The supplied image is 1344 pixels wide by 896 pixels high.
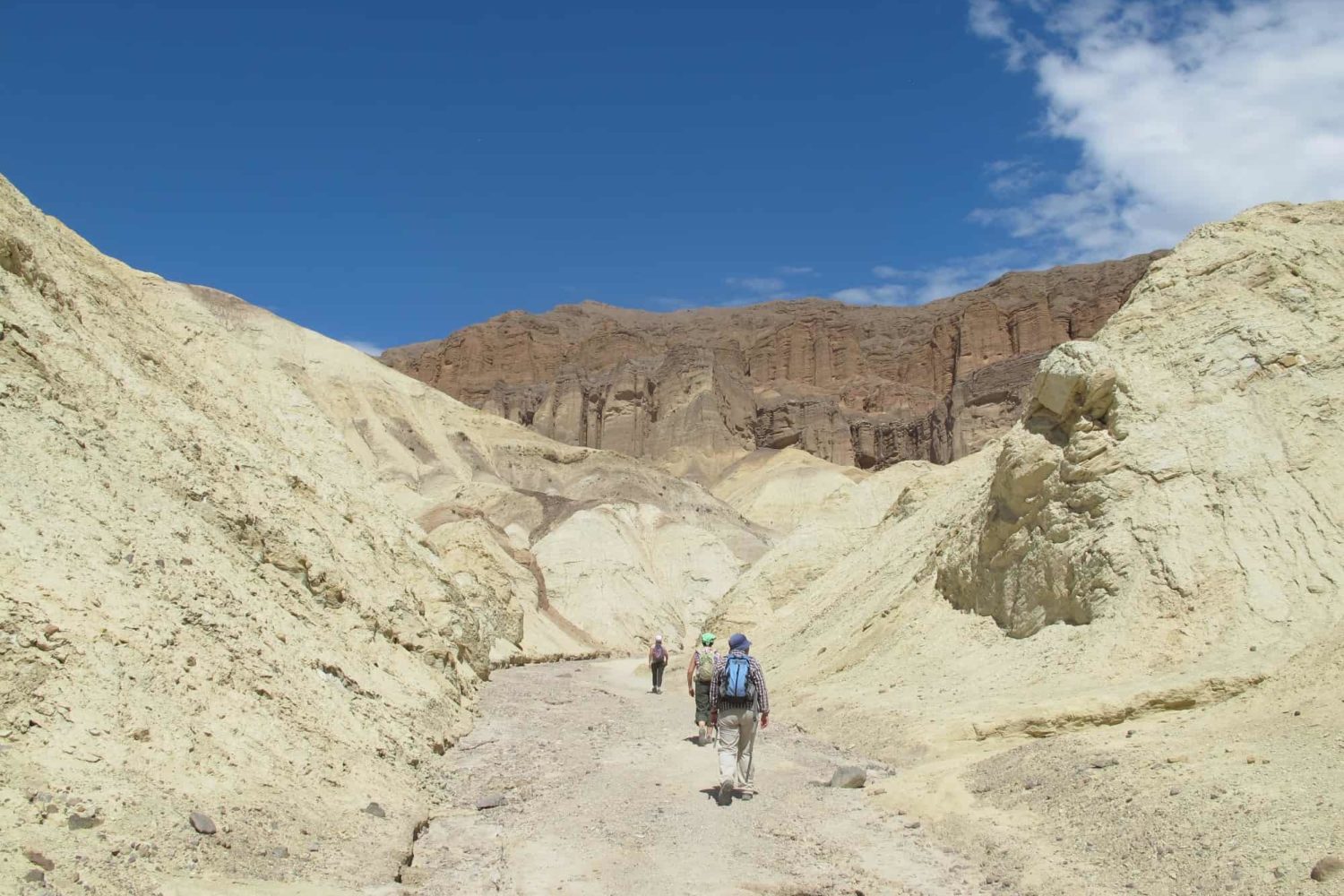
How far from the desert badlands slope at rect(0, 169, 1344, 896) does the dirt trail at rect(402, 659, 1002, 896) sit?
0.38 ft

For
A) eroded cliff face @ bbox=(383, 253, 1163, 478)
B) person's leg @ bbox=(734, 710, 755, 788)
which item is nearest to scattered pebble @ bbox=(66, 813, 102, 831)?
person's leg @ bbox=(734, 710, 755, 788)

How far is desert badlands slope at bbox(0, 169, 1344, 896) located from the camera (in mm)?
5723

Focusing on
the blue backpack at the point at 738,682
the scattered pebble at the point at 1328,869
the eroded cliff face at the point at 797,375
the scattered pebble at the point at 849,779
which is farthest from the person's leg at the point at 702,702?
the eroded cliff face at the point at 797,375

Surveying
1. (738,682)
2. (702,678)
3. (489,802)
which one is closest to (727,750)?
(738,682)

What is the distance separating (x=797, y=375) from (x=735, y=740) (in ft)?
367

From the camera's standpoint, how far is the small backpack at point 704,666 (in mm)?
9430

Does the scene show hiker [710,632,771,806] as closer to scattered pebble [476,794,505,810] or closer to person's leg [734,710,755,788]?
person's leg [734,710,755,788]

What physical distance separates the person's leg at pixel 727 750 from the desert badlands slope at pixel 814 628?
0.40m

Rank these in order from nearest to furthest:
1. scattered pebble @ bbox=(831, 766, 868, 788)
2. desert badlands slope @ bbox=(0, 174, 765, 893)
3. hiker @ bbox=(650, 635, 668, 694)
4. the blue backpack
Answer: desert badlands slope @ bbox=(0, 174, 765, 893), the blue backpack, scattered pebble @ bbox=(831, 766, 868, 788), hiker @ bbox=(650, 635, 668, 694)

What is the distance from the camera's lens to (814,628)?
66.3ft

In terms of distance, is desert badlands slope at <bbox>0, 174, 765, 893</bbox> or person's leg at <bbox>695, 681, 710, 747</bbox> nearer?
desert badlands slope at <bbox>0, 174, 765, 893</bbox>

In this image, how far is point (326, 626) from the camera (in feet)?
34.8

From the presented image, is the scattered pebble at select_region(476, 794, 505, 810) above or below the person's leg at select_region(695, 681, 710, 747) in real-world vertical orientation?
below

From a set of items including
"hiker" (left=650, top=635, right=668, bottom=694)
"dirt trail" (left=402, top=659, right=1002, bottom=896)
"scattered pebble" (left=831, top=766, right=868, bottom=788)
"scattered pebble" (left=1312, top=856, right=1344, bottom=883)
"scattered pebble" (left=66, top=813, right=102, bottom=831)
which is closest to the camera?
"scattered pebble" (left=1312, top=856, right=1344, bottom=883)
